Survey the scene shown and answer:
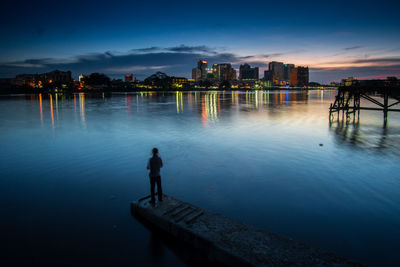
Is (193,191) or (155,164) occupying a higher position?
(155,164)

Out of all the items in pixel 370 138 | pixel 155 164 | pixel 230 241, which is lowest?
pixel 230 241

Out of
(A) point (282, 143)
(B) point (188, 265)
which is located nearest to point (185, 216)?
(B) point (188, 265)

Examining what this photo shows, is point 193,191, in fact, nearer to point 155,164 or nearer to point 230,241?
point 155,164

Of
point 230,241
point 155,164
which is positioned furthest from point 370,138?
point 155,164

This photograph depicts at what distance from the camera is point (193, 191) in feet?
37.7

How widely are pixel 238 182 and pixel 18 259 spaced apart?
9045mm

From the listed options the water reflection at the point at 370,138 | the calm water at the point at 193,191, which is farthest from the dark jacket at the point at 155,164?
the water reflection at the point at 370,138

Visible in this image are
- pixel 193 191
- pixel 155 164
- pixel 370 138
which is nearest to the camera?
pixel 155 164

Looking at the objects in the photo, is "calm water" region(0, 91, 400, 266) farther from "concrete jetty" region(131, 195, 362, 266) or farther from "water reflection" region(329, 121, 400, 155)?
"concrete jetty" region(131, 195, 362, 266)

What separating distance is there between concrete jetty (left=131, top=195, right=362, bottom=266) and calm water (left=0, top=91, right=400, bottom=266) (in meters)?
0.72

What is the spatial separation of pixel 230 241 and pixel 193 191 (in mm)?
5038

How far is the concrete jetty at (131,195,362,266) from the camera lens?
593 cm

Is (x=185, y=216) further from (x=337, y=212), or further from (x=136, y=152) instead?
(x=136, y=152)

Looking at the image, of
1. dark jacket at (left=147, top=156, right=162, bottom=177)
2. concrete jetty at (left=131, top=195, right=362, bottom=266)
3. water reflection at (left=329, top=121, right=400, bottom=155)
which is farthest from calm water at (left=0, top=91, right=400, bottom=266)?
dark jacket at (left=147, top=156, right=162, bottom=177)
